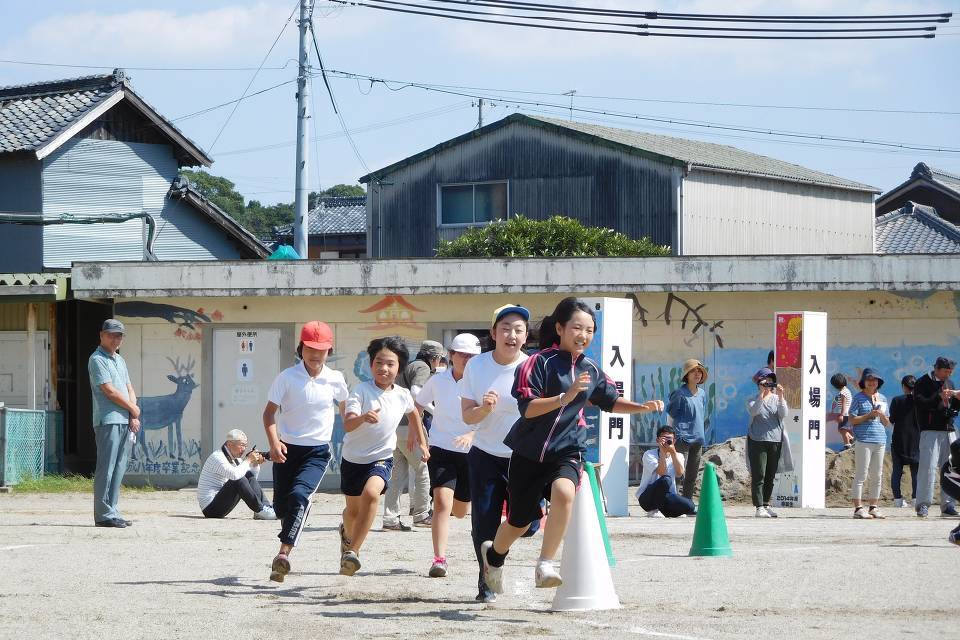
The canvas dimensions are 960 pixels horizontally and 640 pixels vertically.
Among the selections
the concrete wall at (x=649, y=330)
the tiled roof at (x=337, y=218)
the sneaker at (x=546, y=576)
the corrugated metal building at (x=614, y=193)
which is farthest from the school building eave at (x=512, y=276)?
the tiled roof at (x=337, y=218)

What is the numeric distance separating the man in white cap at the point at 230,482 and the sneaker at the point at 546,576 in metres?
7.08

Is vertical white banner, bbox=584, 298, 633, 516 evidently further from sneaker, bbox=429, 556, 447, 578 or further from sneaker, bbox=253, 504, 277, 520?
sneaker, bbox=429, 556, 447, 578

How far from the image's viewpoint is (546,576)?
7.02 meters

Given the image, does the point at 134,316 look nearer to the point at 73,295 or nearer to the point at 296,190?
the point at 73,295

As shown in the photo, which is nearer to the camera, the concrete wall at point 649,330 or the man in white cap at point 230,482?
the man in white cap at point 230,482

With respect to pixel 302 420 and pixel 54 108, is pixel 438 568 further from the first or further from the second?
pixel 54 108

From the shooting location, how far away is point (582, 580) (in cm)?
746

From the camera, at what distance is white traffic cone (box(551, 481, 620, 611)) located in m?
7.43

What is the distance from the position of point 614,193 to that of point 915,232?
12.8m

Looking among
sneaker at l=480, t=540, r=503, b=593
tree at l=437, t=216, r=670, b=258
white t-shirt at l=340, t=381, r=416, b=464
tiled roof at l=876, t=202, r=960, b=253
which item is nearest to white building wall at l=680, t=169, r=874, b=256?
tiled roof at l=876, t=202, r=960, b=253

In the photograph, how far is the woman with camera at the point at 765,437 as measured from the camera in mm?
14625

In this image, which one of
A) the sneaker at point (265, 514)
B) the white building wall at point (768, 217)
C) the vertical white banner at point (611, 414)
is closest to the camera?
the sneaker at point (265, 514)

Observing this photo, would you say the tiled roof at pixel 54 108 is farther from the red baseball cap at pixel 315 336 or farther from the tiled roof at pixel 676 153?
the red baseball cap at pixel 315 336

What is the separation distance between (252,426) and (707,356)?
270 inches
